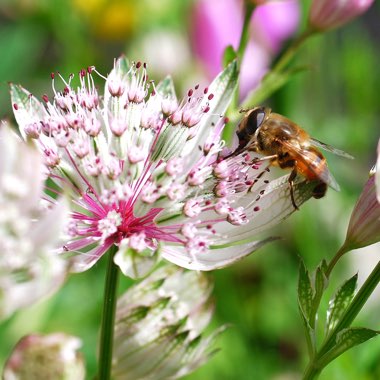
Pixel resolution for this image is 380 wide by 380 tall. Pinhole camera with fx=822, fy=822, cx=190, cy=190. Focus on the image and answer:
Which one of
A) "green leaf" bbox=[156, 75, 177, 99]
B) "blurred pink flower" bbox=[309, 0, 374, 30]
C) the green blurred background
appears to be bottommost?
the green blurred background

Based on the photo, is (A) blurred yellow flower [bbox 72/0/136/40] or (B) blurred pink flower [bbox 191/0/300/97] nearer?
(B) blurred pink flower [bbox 191/0/300/97]

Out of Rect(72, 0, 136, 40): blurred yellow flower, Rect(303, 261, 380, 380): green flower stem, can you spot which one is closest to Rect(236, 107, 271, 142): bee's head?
Rect(303, 261, 380, 380): green flower stem

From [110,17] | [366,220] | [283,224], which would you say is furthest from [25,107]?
[110,17]

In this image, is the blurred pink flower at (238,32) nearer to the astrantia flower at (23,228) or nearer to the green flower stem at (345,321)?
the green flower stem at (345,321)

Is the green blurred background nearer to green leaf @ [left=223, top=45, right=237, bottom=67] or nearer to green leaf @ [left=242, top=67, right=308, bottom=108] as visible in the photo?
green leaf @ [left=242, top=67, right=308, bottom=108]

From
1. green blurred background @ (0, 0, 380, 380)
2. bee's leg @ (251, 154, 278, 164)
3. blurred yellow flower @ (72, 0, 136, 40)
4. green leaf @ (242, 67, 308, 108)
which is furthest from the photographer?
blurred yellow flower @ (72, 0, 136, 40)

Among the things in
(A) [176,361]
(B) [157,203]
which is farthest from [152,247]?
(A) [176,361]
